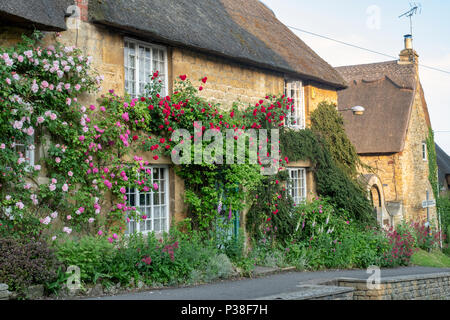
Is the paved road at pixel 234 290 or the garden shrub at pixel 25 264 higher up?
the garden shrub at pixel 25 264

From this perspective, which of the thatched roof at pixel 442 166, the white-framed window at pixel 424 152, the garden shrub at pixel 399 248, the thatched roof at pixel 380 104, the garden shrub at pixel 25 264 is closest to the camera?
the garden shrub at pixel 25 264

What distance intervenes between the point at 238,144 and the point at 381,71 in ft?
46.3

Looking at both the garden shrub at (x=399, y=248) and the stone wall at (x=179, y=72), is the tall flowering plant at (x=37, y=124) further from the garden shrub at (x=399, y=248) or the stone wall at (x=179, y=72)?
the garden shrub at (x=399, y=248)

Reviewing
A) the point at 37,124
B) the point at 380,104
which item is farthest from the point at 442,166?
the point at 37,124

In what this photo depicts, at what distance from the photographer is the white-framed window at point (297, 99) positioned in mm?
14058

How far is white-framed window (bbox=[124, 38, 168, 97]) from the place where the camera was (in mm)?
9656

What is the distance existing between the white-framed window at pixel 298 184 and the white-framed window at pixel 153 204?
4261 mm

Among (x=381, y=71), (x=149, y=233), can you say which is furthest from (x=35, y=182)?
(x=381, y=71)

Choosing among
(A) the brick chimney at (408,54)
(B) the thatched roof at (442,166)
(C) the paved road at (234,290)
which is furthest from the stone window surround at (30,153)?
(B) the thatched roof at (442,166)

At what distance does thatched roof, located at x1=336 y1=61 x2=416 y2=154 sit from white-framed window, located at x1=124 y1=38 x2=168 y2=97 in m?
12.4

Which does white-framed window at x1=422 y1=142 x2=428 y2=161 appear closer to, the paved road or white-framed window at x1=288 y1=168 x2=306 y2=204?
white-framed window at x1=288 y1=168 x2=306 y2=204

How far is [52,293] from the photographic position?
6969 millimetres

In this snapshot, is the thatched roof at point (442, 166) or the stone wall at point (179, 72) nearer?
the stone wall at point (179, 72)
